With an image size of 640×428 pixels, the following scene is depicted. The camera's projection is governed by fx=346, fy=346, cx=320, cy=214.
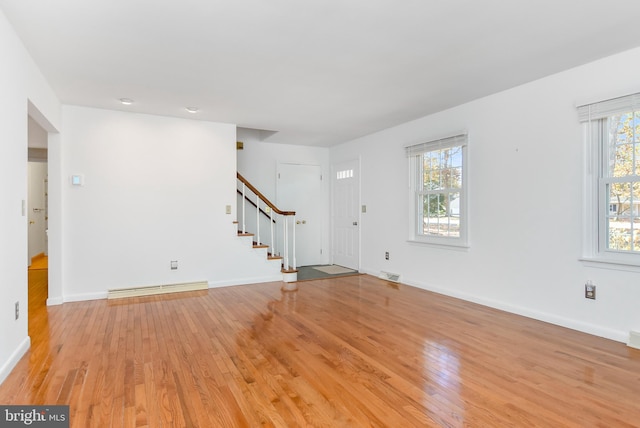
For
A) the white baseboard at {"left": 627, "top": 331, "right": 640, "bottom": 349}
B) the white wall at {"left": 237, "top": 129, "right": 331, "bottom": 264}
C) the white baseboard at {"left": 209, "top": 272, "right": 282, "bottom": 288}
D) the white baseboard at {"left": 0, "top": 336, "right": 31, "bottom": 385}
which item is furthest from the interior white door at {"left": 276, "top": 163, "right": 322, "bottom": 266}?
the white baseboard at {"left": 627, "top": 331, "right": 640, "bottom": 349}

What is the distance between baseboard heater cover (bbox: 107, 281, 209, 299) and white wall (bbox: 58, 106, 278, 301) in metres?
0.07

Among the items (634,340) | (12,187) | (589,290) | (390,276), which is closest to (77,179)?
(12,187)

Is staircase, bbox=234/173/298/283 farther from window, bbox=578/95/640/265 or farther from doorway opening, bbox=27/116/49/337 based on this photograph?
window, bbox=578/95/640/265

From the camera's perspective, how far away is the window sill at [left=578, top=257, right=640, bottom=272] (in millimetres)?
2881

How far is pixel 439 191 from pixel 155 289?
4074 millimetres

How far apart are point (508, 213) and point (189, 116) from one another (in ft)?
13.9

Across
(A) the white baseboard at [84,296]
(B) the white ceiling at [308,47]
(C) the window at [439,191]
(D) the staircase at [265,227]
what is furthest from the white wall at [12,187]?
(C) the window at [439,191]

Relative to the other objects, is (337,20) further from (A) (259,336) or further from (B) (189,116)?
(B) (189,116)

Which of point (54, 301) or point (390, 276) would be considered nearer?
point (54, 301)

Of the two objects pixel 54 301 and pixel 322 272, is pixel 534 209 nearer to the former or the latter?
pixel 322 272

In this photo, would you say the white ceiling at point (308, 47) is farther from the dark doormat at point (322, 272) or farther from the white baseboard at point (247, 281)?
the dark doormat at point (322, 272)

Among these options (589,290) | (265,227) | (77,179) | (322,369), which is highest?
(77,179)

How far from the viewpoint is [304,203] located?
6.82 m

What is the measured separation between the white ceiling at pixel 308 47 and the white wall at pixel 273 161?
2.06 m
